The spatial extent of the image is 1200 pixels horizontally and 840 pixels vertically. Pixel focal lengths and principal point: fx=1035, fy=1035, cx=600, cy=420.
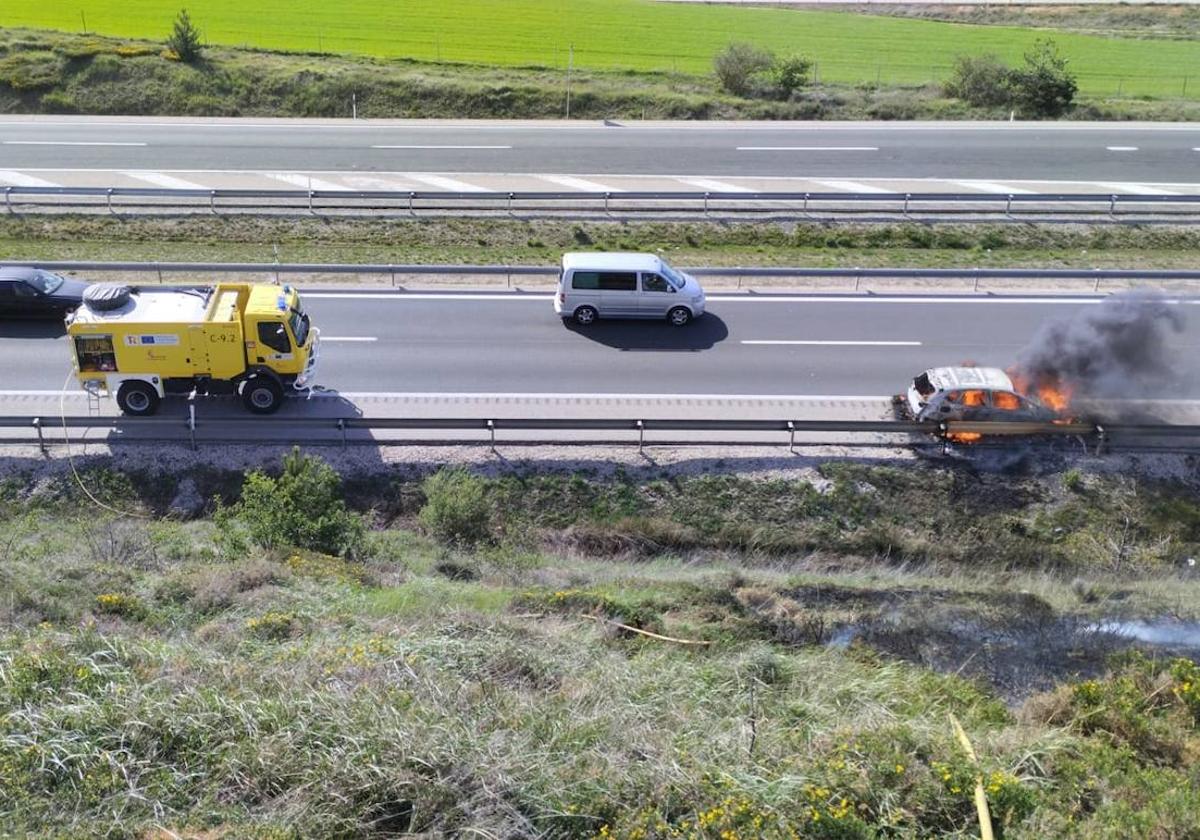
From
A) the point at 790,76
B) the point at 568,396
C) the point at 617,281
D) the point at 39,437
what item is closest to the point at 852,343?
the point at 617,281

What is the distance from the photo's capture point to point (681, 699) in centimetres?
1008

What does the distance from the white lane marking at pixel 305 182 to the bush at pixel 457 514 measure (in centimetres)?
1615

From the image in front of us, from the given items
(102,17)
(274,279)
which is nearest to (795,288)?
(274,279)

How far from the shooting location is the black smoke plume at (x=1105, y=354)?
61.3ft

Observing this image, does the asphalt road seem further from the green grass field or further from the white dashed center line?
the white dashed center line

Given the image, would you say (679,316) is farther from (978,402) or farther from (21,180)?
(21,180)

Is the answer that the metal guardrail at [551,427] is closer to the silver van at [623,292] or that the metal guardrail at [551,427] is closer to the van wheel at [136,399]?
the van wheel at [136,399]

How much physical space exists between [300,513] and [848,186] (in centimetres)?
2144

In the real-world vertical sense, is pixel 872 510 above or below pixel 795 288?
below

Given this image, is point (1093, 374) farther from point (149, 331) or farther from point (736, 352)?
point (149, 331)

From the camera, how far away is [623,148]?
34.2m

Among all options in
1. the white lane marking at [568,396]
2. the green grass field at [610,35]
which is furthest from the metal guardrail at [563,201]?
the green grass field at [610,35]

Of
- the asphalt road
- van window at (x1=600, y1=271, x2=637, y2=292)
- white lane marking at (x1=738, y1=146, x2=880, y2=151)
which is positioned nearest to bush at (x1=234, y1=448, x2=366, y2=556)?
van window at (x1=600, y1=271, x2=637, y2=292)

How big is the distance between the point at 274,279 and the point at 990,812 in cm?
1979
